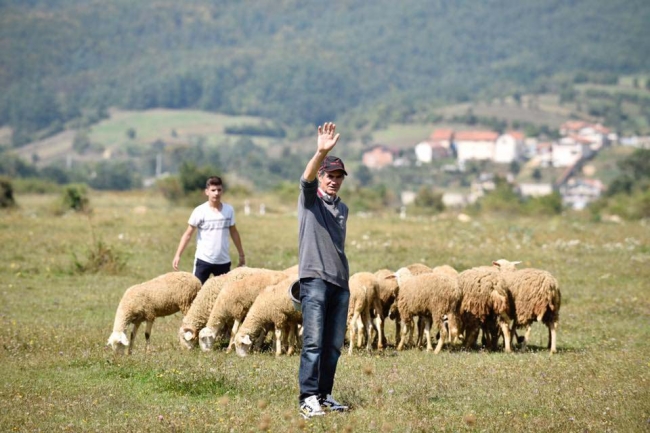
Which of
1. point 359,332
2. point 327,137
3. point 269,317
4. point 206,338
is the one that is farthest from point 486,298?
point 327,137

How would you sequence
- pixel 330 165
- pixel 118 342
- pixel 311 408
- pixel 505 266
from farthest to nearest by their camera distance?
pixel 505 266, pixel 118 342, pixel 330 165, pixel 311 408

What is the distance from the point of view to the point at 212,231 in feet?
52.2

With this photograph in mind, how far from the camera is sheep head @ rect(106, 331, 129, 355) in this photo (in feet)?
47.0

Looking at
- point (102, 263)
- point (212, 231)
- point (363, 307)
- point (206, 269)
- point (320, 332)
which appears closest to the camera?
point (320, 332)

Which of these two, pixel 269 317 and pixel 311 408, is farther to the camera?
pixel 269 317

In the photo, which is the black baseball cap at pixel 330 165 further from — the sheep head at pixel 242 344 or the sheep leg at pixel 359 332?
the sheep leg at pixel 359 332

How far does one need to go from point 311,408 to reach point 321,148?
2.62 m

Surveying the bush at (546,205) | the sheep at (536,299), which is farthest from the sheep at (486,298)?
the bush at (546,205)

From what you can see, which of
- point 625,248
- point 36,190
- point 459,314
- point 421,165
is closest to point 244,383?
point 459,314

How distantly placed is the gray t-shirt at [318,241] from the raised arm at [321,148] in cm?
18

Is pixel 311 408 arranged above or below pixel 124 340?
below

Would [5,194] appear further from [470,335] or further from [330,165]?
[330,165]

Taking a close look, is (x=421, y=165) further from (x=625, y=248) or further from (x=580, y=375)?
(x=580, y=375)

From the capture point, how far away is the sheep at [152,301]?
14922 millimetres
